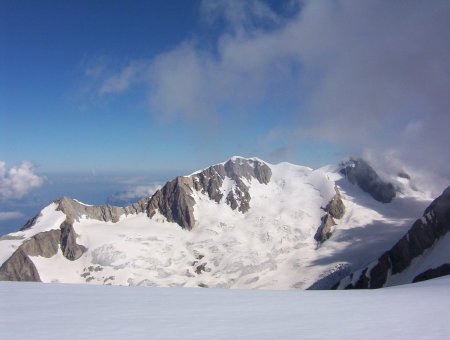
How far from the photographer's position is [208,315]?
15383 mm

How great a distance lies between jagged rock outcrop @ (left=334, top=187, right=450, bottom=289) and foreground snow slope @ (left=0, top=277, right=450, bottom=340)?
138627 millimetres

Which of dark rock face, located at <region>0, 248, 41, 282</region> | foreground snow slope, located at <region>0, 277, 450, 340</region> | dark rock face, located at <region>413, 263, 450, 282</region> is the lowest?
dark rock face, located at <region>413, 263, 450, 282</region>

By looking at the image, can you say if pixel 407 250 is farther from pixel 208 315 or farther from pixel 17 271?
pixel 17 271

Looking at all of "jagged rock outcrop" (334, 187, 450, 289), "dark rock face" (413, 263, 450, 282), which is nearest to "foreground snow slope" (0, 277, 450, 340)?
"dark rock face" (413, 263, 450, 282)

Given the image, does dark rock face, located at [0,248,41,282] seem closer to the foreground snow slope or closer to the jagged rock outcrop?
the jagged rock outcrop

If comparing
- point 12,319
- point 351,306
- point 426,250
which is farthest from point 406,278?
point 12,319

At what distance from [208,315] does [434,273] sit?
12246 centimetres

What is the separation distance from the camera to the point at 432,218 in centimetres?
16025

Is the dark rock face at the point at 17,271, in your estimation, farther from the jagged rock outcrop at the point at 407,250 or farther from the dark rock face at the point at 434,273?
the dark rock face at the point at 434,273

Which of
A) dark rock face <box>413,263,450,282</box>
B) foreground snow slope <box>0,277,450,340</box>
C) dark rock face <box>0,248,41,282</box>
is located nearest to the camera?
foreground snow slope <box>0,277,450,340</box>

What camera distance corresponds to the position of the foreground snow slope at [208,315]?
41.5 ft

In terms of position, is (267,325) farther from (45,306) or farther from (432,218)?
(432,218)

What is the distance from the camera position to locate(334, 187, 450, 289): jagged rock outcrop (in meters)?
150

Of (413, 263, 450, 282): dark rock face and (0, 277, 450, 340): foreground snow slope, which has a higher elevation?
(0, 277, 450, 340): foreground snow slope
